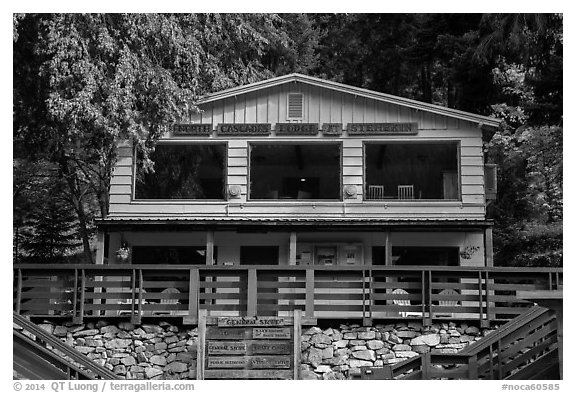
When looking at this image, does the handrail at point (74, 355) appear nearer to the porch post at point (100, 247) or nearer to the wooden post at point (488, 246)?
the porch post at point (100, 247)

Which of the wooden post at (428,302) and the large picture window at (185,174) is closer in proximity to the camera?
the wooden post at (428,302)

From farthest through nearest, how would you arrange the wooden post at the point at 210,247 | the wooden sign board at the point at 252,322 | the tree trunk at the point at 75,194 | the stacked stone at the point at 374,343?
the tree trunk at the point at 75,194
the wooden post at the point at 210,247
the stacked stone at the point at 374,343
the wooden sign board at the point at 252,322

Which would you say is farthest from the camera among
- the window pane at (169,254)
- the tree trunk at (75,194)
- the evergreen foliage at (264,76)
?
the tree trunk at (75,194)

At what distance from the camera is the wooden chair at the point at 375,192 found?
19.5 meters

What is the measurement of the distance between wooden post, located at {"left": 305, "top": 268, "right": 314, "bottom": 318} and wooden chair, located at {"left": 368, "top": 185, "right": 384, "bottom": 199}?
5971mm

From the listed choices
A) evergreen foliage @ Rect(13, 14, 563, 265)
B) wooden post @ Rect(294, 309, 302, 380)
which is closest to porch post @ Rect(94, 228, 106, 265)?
evergreen foliage @ Rect(13, 14, 563, 265)

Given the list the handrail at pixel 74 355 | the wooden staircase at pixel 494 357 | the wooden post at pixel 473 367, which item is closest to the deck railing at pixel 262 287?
the wooden staircase at pixel 494 357

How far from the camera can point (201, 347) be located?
504 inches

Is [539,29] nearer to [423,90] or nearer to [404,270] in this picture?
[404,270]

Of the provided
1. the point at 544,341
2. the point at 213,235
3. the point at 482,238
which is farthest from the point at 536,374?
the point at 213,235

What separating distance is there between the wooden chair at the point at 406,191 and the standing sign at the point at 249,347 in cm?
727

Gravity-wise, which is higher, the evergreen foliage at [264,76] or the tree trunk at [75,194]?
the evergreen foliage at [264,76]

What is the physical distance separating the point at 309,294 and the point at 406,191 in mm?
6552

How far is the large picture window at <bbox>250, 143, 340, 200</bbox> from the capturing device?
64.2 ft
